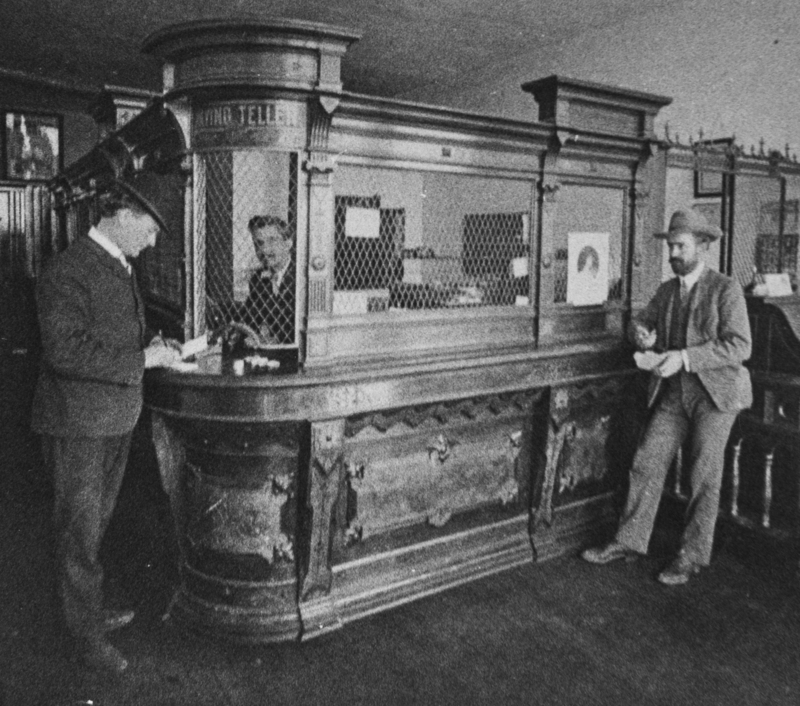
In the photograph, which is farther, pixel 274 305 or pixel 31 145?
pixel 31 145

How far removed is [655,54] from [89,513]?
17.1ft

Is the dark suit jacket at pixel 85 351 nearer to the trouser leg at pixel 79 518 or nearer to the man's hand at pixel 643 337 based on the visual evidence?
the trouser leg at pixel 79 518

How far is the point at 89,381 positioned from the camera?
9.09 ft

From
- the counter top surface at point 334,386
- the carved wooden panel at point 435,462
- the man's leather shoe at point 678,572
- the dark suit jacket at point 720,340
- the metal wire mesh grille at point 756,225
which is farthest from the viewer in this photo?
the metal wire mesh grille at point 756,225

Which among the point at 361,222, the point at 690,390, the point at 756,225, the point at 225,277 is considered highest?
the point at 756,225

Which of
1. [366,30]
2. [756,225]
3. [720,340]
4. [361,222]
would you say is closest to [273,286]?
[361,222]

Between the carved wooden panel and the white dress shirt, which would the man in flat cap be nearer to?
the white dress shirt

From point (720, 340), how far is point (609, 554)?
1.25 metres

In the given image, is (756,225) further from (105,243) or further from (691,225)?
(105,243)

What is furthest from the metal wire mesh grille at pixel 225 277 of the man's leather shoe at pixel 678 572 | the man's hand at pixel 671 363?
the man's leather shoe at pixel 678 572

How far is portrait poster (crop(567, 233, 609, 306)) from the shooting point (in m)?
4.21

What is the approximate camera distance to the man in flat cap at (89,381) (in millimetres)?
2736

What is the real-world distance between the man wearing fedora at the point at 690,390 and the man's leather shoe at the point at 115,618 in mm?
2272

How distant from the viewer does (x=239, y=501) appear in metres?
3.12
